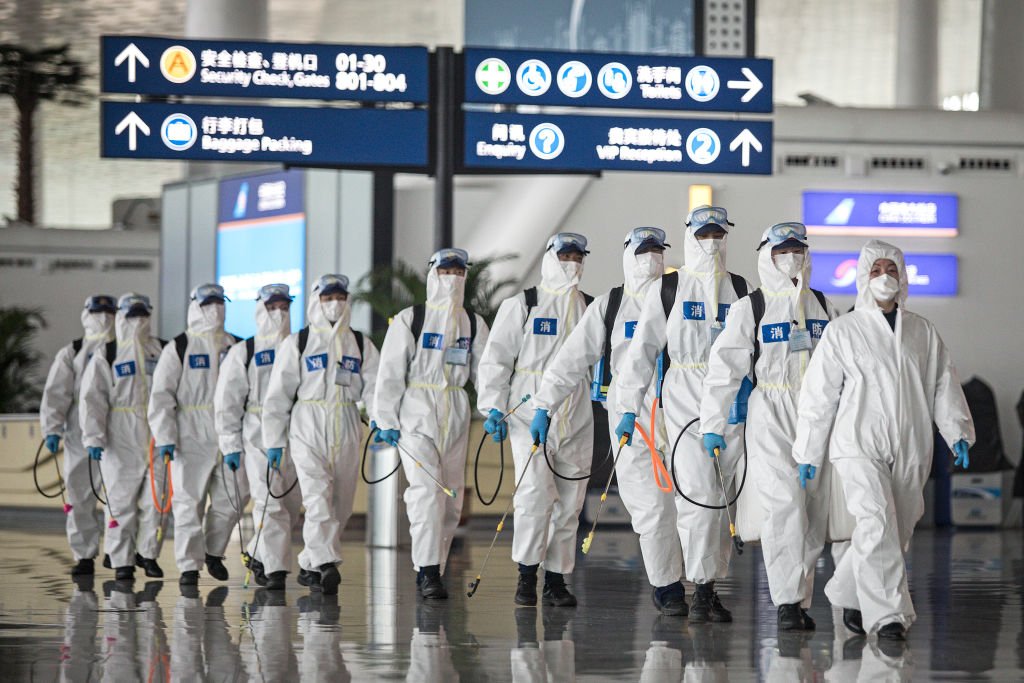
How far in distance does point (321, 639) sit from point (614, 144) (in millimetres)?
5993

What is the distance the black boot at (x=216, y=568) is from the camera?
10523mm

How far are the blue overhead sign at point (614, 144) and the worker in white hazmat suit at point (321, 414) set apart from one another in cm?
234

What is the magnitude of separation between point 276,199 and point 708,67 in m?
8.86

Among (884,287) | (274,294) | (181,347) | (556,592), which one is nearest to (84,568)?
(181,347)

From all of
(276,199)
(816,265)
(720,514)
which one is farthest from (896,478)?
(276,199)

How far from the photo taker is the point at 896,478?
7.29m

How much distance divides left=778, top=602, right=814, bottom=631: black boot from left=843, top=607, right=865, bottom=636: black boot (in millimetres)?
218

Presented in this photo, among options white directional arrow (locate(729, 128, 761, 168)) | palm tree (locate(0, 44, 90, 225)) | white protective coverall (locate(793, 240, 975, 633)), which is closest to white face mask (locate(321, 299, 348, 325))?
white protective coverall (locate(793, 240, 975, 633))

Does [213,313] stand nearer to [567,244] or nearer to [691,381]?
[567,244]

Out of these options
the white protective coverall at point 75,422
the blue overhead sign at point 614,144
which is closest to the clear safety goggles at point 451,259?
the blue overhead sign at point 614,144

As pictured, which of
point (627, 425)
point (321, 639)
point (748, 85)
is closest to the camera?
point (321, 639)

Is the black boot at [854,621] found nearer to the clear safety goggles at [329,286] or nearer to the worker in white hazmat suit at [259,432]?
the worker in white hazmat suit at [259,432]

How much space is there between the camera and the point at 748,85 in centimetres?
1238

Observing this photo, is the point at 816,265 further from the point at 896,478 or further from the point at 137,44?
the point at 896,478
